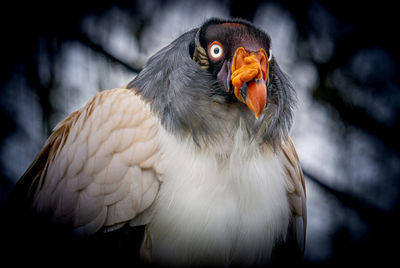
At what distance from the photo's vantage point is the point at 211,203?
0.68 m

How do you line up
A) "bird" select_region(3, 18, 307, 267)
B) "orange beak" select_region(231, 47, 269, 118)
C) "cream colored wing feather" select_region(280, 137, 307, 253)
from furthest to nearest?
"cream colored wing feather" select_region(280, 137, 307, 253) < "bird" select_region(3, 18, 307, 267) < "orange beak" select_region(231, 47, 269, 118)

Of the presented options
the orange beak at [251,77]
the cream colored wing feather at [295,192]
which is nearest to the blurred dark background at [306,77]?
the cream colored wing feather at [295,192]

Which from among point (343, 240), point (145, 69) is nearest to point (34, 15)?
point (145, 69)

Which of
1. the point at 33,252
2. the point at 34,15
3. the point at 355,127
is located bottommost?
the point at 33,252

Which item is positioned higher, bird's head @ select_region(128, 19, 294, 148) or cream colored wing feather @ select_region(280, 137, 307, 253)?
bird's head @ select_region(128, 19, 294, 148)

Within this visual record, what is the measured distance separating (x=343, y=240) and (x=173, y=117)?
0.91 m

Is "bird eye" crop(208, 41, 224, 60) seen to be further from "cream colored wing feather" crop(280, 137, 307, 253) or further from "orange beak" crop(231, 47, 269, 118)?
"cream colored wing feather" crop(280, 137, 307, 253)

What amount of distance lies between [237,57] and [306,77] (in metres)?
0.54

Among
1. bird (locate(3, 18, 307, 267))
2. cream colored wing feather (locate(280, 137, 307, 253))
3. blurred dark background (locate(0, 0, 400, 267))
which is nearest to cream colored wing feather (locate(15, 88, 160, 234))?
bird (locate(3, 18, 307, 267))

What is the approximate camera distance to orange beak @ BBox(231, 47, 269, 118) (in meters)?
0.54

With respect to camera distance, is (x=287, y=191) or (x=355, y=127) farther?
(x=355, y=127)

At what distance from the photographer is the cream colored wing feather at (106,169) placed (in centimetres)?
68

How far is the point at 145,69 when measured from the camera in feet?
2.58

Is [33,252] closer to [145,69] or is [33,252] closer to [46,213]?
[46,213]
